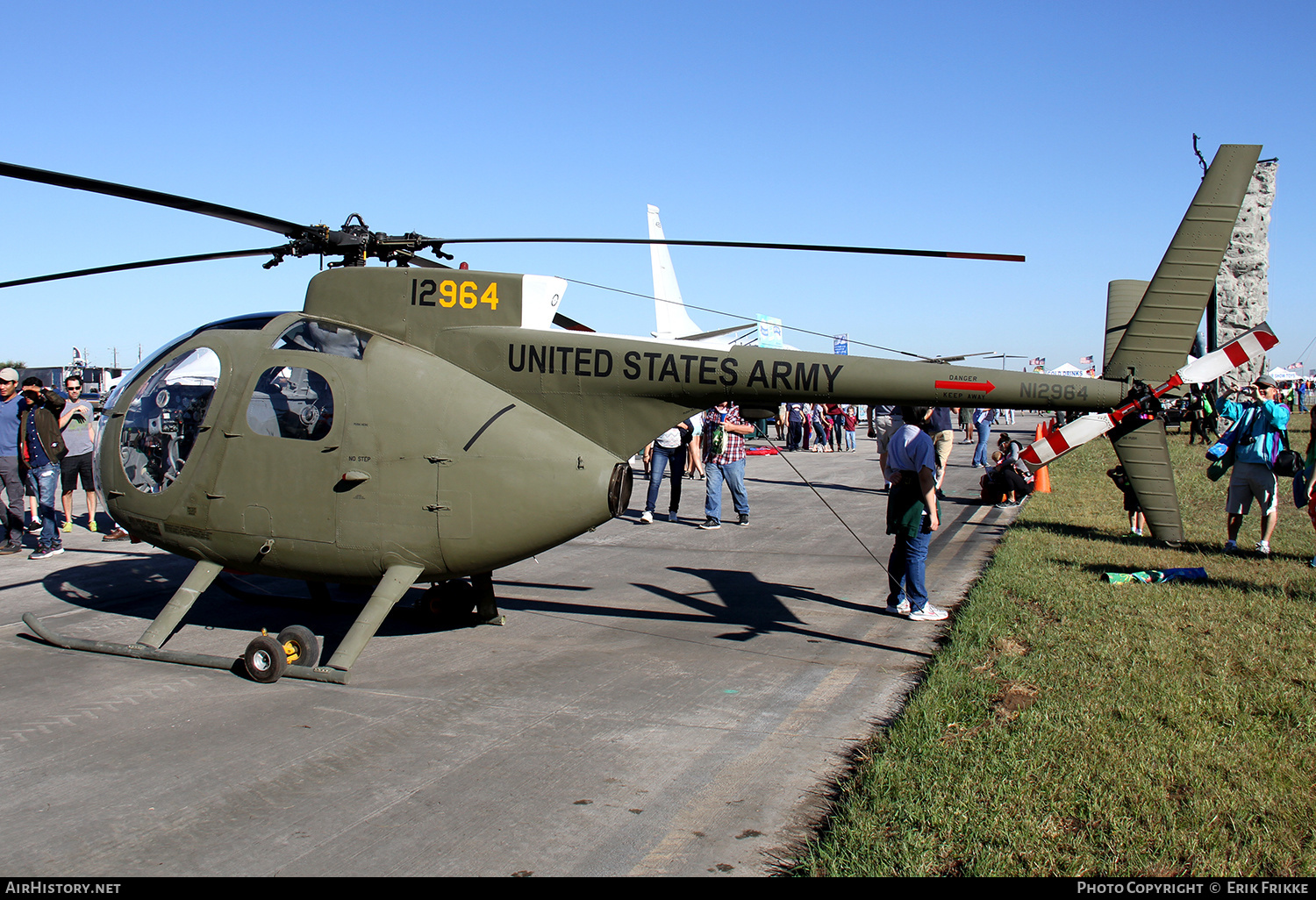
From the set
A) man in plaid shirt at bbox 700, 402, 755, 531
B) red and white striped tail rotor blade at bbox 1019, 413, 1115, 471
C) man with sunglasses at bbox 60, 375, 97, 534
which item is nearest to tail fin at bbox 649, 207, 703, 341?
man in plaid shirt at bbox 700, 402, 755, 531

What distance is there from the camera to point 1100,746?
15.2 ft

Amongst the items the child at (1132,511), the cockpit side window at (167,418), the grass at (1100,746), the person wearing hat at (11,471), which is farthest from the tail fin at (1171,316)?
the person wearing hat at (11,471)

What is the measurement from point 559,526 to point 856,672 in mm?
2381

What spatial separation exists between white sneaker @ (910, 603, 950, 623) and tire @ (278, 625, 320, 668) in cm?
495

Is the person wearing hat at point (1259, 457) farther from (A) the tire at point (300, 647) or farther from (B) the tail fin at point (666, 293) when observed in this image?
(B) the tail fin at point (666, 293)

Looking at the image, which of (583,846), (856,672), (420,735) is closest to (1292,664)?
(856,672)

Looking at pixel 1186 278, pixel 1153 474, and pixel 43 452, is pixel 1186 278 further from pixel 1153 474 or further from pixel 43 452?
pixel 43 452

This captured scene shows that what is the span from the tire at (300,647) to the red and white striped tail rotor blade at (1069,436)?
5.47m

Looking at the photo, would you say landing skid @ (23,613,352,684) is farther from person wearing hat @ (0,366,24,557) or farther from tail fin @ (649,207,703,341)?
tail fin @ (649,207,703,341)

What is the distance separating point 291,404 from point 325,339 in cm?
56

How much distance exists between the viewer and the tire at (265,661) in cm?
592

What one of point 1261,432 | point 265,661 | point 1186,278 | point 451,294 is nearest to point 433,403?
point 451,294
